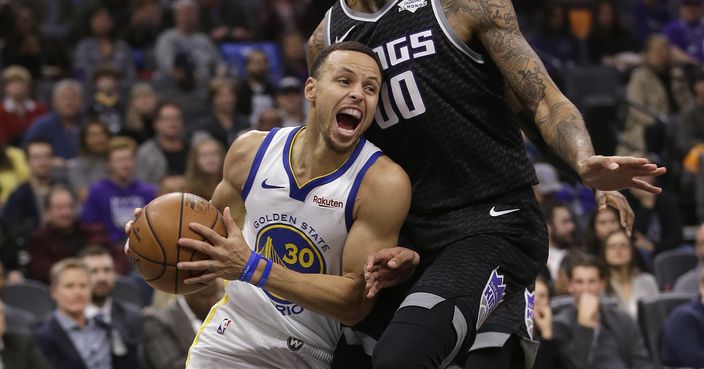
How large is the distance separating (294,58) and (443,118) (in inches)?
394

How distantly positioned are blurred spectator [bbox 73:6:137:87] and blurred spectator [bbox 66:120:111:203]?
2772 mm

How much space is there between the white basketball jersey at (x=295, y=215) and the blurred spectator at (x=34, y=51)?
933cm

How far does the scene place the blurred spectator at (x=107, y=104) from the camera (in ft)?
40.2

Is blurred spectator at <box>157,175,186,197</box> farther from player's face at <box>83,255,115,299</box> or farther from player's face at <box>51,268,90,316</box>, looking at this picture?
player's face at <box>51,268,90,316</box>

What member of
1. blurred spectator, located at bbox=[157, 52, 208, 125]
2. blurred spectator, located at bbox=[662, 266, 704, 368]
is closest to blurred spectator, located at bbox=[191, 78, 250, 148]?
blurred spectator, located at bbox=[157, 52, 208, 125]

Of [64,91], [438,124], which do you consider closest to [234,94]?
[64,91]

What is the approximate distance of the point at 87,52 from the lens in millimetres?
13836

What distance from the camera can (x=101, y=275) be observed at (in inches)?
336

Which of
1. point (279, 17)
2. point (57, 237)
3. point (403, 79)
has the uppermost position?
point (403, 79)

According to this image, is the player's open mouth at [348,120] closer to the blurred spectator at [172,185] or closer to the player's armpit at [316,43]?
the player's armpit at [316,43]

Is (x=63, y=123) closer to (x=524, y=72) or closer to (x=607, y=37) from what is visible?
(x=607, y=37)

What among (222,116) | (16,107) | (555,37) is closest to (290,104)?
(222,116)

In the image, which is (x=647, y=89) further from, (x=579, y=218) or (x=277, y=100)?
(x=277, y=100)

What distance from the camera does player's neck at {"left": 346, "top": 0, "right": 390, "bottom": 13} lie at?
184 inches
